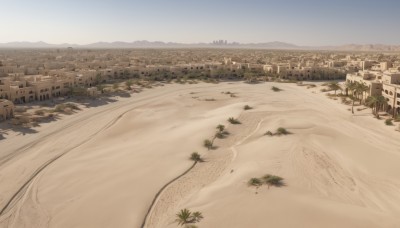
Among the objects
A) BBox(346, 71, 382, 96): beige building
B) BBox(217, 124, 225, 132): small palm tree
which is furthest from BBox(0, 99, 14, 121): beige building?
BBox(346, 71, 382, 96): beige building

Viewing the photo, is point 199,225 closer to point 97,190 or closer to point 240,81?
point 97,190

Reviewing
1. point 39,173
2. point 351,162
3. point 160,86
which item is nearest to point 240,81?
point 160,86

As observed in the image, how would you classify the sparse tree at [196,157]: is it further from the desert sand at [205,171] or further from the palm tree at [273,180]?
the palm tree at [273,180]

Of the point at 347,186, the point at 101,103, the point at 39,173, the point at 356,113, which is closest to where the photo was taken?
the point at 347,186

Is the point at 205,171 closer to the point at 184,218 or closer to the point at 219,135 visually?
the point at 184,218

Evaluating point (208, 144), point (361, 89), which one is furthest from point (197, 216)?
point (361, 89)

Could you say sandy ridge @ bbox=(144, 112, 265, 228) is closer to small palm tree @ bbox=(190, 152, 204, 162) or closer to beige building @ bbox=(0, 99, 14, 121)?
small palm tree @ bbox=(190, 152, 204, 162)
